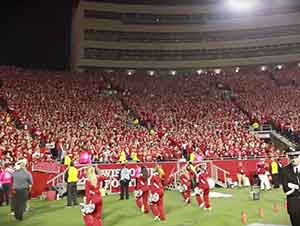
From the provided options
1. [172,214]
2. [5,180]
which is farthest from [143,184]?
[5,180]

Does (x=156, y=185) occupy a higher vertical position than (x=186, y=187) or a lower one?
higher

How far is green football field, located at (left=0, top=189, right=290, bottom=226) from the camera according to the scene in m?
14.4

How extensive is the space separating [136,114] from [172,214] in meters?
20.6

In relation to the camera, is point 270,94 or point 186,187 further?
point 270,94

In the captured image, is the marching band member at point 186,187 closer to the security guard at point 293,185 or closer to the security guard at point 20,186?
the security guard at point 20,186

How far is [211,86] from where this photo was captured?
4462 centimetres

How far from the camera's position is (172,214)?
16.1 metres

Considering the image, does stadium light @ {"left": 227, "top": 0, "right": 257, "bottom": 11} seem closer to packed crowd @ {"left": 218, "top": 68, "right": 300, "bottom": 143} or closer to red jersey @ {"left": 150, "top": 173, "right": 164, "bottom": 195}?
Answer: packed crowd @ {"left": 218, "top": 68, "right": 300, "bottom": 143}

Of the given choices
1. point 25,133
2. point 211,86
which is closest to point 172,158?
point 25,133

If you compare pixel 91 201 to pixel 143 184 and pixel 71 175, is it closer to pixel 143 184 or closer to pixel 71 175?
pixel 143 184

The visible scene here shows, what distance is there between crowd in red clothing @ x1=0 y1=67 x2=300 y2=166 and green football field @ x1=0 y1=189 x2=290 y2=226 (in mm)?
3485

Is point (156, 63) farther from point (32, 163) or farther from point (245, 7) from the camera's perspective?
point (32, 163)

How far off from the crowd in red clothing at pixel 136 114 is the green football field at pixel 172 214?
11.4 ft

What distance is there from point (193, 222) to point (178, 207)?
3.55 meters
